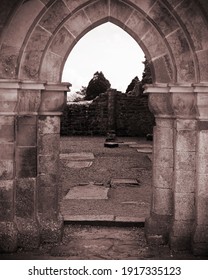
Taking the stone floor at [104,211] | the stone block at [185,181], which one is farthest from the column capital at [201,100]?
the stone floor at [104,211]

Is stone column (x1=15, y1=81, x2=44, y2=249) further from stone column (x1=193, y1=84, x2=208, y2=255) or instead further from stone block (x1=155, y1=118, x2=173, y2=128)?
stone column (x1=193, y1=84, x2=208, y2=255)

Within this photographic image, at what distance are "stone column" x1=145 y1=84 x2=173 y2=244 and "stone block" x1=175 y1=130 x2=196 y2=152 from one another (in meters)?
0.15

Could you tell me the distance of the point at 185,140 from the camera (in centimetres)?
460

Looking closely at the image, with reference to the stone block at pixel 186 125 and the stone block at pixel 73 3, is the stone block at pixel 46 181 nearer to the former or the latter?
the stone block at pixel 186 125

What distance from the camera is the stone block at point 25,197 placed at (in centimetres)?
463

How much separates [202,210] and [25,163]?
2329mm

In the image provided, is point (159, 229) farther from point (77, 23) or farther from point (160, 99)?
point (77, 23)

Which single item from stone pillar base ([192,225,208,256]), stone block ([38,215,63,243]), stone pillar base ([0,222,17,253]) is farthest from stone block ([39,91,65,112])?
stone pillar base ([192,225,208,256])

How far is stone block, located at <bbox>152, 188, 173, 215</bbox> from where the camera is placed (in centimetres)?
477

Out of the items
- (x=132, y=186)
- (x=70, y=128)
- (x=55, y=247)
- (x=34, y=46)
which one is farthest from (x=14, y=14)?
(x=70, y=128)

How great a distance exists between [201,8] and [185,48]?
493 mm

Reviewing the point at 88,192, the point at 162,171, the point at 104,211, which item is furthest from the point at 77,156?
the point at 162,171

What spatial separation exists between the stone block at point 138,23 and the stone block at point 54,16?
2.68ft

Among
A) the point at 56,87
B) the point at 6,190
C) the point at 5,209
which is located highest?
the point at 56,87
